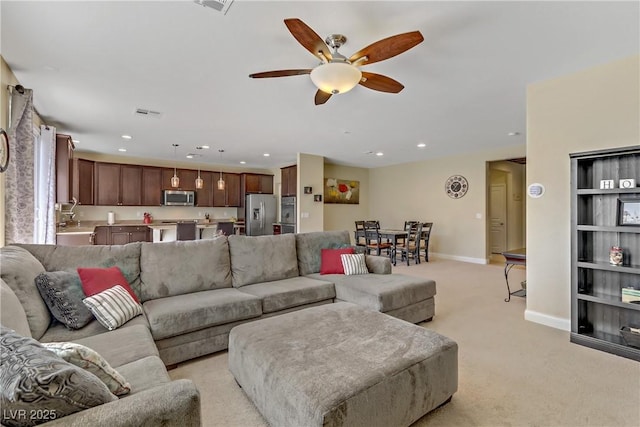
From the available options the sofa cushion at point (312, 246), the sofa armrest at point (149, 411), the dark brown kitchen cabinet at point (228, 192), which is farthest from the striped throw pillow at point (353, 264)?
the dark brown kitchen cabinet at point (228, 192)

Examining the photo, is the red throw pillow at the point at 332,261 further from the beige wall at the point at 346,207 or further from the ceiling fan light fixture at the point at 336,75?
the beige wall at the point at 346,207

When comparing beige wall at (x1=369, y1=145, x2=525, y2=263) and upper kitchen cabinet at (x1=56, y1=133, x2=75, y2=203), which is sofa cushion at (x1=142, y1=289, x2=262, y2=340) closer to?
upper kitchen cabinet at (x1=56, y1=133, x2=75, y2=203)

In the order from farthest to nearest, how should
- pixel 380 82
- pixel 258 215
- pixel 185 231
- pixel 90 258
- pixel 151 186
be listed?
1. pixel 258 215
2. pixel 151 186
3. pixel 185 231
4. pixel 380 82
5. pixel 90 258

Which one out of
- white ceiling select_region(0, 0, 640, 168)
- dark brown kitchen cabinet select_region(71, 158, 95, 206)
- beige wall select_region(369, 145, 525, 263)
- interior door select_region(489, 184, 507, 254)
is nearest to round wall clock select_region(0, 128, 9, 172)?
white ceiling select_region(0, 0, 640, 168)

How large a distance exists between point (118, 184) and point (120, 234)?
1209 mm

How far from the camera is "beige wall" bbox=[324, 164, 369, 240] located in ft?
28.3

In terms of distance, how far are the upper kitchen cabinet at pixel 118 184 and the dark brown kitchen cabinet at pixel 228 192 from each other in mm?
1813

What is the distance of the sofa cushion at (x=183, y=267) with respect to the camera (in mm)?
2668

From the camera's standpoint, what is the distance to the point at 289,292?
2850 millimetres

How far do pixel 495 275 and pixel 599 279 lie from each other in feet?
9.16

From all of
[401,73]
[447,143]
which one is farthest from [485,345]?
[447,143]

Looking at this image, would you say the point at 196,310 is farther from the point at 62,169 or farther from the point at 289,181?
the point at 289,181

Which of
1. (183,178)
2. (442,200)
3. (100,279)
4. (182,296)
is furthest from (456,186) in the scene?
(100,279)

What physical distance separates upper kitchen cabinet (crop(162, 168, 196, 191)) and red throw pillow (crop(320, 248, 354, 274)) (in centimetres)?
568
